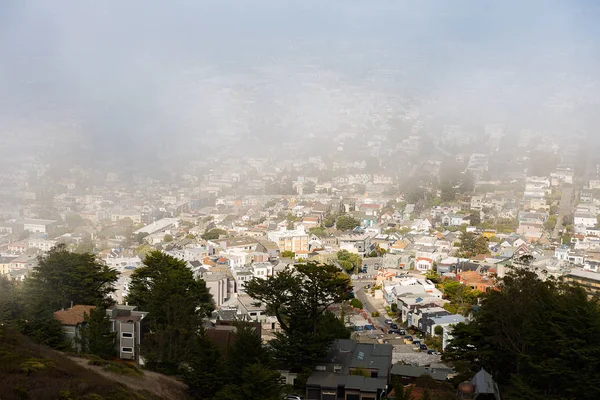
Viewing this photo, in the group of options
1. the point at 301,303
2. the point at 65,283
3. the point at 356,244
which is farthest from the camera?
the point at 356,244

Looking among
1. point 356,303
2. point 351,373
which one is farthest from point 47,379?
point 356,303

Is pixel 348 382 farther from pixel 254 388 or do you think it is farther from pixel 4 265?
pixel 4 265

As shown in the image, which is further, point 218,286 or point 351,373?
point 218,286

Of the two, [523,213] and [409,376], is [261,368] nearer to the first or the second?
[409,376]

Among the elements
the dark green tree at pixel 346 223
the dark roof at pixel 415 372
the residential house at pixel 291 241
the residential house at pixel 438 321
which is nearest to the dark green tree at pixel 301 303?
the dark roof at pixel 415 372

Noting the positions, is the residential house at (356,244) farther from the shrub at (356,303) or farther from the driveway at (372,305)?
the shrub at (356,303)

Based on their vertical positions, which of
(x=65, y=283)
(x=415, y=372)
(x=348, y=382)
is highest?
(x=65, y=283)

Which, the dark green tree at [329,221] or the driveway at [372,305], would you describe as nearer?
the driveway at [372,305]
